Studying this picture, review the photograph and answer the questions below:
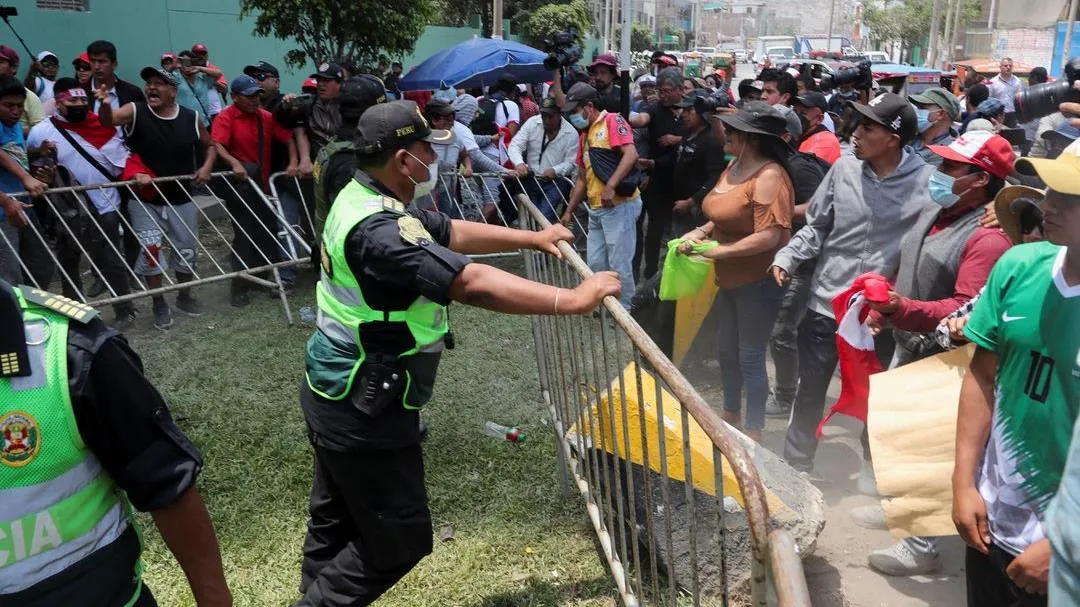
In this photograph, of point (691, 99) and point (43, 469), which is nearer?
point (43, 469)

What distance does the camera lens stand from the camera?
242 inches

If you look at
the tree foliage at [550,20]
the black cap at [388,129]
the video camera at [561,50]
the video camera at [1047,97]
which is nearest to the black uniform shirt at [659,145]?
the video camera at [561,50]

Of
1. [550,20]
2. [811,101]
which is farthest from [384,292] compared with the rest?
[550,20]

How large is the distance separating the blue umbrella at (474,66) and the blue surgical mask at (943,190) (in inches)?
417

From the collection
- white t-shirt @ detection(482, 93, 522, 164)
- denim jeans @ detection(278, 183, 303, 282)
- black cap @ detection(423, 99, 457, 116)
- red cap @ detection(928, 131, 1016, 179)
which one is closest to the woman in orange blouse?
red cap @ detection(928, 131, 1016, 179)

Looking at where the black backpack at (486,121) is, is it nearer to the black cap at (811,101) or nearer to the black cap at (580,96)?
the black cap at (580,96)

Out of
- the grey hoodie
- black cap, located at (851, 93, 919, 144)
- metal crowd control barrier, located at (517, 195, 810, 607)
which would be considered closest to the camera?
metal crowd control barrier, located at (517, 195, 810, 607)

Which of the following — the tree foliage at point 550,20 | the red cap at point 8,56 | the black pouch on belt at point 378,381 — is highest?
the tree foliage at point 550,20

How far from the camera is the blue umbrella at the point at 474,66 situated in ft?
44.8

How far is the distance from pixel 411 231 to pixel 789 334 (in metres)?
3.05

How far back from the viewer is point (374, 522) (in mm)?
2750

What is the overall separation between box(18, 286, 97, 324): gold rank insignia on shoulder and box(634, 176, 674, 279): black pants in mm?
6355

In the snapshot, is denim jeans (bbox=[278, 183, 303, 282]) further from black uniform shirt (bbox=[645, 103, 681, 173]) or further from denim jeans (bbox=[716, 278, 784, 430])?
denim jeans (bbox=[716, 278, 784, 430])

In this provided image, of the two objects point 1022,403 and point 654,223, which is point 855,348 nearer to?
point 1022,403
